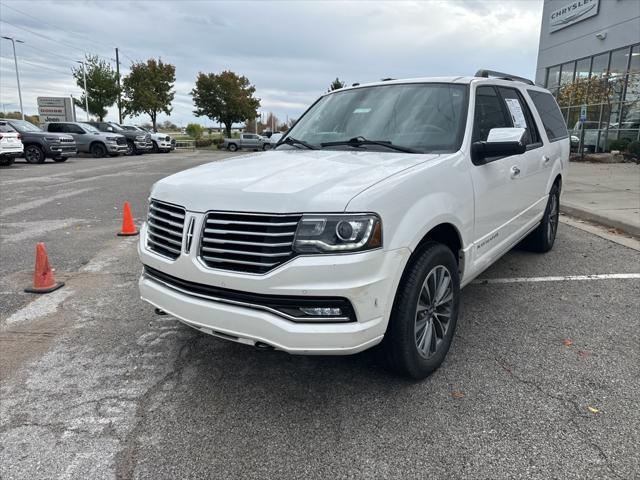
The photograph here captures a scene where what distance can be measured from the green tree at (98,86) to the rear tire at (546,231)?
46.3m

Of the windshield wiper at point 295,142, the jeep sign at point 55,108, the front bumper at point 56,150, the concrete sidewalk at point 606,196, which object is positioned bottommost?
the concrete sidewalk at point 606,196

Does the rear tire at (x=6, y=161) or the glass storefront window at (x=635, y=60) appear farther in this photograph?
the glass storefront window at (x=635, y=60)

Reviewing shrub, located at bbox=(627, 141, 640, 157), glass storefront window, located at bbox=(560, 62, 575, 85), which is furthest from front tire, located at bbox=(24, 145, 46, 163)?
glass storefront window, located at bbox=(560, 62, 575, 85)

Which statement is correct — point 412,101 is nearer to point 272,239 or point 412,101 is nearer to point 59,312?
point 272,239

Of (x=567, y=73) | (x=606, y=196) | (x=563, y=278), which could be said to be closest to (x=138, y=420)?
(x=563, y=278)

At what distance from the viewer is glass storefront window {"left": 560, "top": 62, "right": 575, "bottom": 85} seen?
2395 cm

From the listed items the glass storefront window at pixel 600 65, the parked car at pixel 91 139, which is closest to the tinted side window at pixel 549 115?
the glass storefront window at pixel 600 65

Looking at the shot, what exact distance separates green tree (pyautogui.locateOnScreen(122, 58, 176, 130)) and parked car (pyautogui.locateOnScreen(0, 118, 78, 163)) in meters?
27.2

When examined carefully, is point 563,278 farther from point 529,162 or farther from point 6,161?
point 6,161

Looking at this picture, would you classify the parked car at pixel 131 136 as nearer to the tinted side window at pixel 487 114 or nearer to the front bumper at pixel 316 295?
the tinted side window at pixel 487 114

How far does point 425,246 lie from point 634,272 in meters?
3.69

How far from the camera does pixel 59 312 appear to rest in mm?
4336

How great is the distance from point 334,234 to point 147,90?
164 ft

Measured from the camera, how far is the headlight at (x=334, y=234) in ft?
8.01
